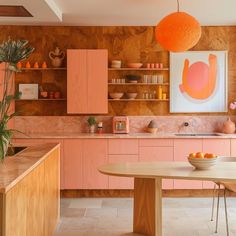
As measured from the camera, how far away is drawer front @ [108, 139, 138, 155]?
18.2 ft

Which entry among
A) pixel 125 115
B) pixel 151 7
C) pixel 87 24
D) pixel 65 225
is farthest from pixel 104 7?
pixel 65 225

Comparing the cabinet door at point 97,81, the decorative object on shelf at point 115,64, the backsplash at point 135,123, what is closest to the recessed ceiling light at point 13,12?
the cabinet door at point 97,81

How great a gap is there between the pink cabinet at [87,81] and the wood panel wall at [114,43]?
316 millimetres

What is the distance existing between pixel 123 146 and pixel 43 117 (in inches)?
56.8

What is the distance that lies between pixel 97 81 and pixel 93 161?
1214 millimetres

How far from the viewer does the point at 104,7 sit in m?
4.98

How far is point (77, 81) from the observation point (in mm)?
5805

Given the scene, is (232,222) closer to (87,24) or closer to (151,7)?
(151,7)

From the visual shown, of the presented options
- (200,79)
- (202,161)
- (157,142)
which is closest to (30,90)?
(157,142)

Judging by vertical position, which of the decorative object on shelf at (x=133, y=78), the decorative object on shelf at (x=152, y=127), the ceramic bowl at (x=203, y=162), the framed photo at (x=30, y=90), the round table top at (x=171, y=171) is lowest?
the round table top at (x=171, y=171)

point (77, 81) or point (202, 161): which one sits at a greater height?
point (77, 81)

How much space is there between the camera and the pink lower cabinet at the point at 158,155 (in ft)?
18.1

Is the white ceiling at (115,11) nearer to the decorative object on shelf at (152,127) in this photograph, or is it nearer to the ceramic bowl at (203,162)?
the decorative object on shelf at (152,127)

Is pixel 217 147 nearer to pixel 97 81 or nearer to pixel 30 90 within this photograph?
pixel 97 81
